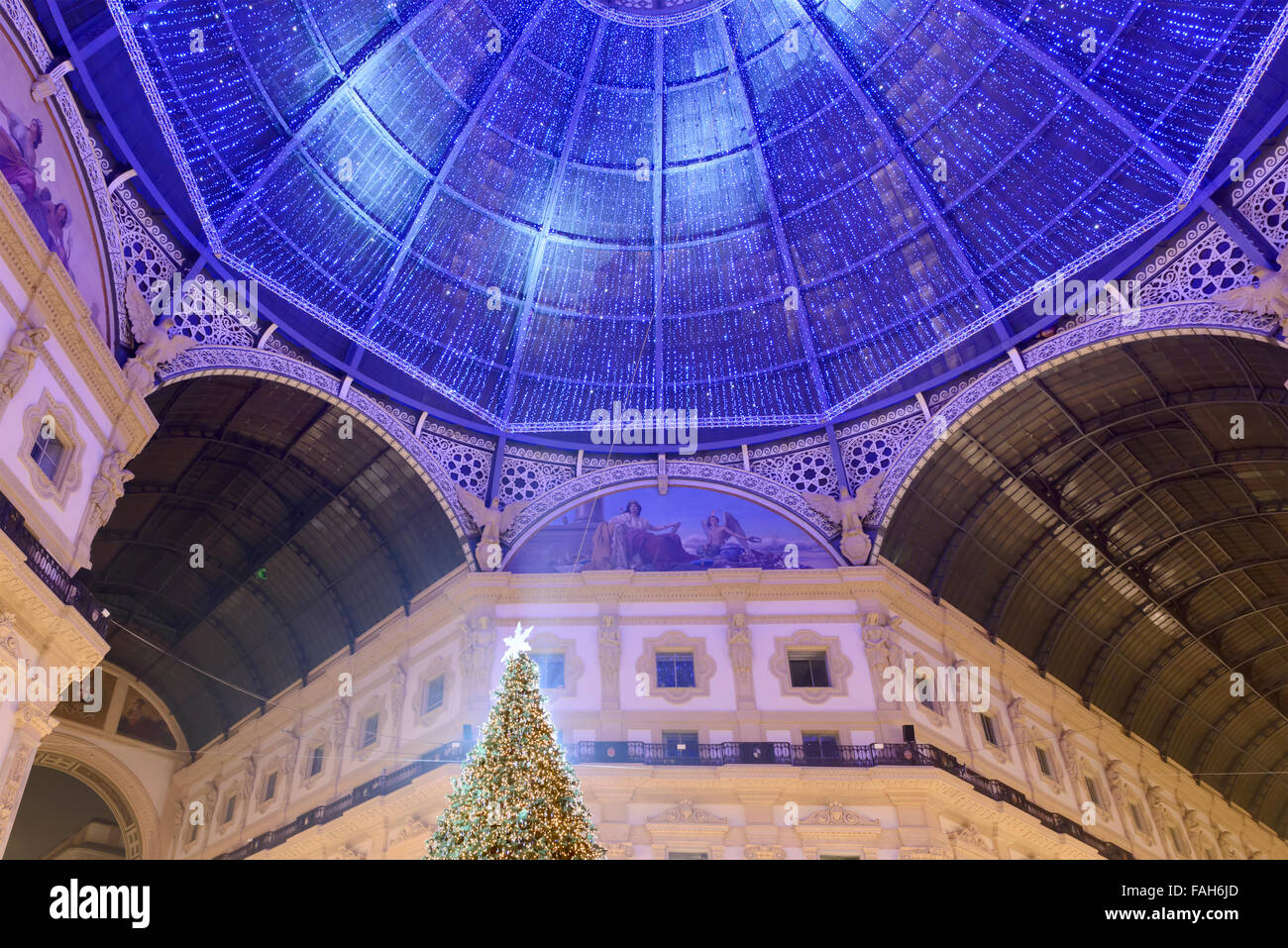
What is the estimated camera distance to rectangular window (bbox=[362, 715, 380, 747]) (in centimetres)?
3062

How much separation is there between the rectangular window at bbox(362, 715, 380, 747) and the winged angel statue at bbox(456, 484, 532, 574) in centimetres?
599

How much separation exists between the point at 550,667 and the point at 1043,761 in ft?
54.4

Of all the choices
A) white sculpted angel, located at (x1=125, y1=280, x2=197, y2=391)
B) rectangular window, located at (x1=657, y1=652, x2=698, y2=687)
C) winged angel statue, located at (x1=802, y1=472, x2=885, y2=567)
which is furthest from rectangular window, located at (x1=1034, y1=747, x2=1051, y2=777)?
white sculpted angel, located at (x1=125, y1=280, x2=197, y2=391)

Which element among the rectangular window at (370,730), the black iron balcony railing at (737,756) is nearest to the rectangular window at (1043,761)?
the black iron balcony railing at (737,756)

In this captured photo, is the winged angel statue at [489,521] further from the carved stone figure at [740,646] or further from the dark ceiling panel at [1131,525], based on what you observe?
the dark ceiling panel at [1131,525]

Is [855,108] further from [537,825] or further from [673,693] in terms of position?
[537,825]

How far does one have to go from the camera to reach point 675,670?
28.0m

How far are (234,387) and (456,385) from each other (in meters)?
6.82

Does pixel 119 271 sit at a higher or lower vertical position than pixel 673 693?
higher

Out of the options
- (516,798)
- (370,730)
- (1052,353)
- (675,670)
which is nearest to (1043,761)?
(1052,353)

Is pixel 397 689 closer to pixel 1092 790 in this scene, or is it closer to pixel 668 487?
pixel 668 487

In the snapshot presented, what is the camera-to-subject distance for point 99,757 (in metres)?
37.8
